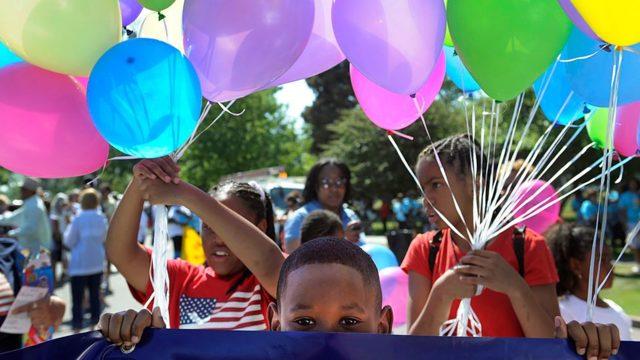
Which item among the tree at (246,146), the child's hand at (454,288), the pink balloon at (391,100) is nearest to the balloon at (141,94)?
the pink balloon at (391,100)

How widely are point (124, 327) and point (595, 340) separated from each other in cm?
122

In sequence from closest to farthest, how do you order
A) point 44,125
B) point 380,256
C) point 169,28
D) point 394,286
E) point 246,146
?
1. point 44,125
2. point 169,28
3. point 394,286
4. point 380,256
5. point 246,146

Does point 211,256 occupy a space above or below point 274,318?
above

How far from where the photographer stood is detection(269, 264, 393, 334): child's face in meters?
1.99

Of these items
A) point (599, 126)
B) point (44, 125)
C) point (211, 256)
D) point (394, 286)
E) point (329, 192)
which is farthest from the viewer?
point (329, 192)

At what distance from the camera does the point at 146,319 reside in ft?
6.10

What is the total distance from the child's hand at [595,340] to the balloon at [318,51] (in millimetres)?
1496

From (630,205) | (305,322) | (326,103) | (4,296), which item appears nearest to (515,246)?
(305,322)

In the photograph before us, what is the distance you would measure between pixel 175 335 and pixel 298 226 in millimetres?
3276

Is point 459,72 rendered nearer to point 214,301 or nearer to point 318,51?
point 318,51

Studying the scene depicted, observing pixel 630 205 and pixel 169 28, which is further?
pixel 630 205

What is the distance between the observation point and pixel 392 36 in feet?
7.86

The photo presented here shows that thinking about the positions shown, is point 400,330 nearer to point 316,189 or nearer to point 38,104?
point 316,189

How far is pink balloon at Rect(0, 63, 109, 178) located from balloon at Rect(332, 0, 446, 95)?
3.15 feet
